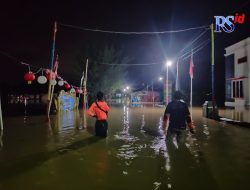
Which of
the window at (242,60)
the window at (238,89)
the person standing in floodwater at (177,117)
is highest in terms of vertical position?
the window at (242,60)

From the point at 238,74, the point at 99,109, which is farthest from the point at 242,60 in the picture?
the point at 99,109

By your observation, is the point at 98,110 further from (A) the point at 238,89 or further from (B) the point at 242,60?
(A) the point at 238,89

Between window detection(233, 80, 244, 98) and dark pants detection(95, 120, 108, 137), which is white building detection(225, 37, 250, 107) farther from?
dark pants detection(95, 120, 108, 137)

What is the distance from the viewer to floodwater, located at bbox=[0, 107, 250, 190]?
6.28m

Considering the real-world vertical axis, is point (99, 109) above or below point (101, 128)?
above

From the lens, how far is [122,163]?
26.3 ft

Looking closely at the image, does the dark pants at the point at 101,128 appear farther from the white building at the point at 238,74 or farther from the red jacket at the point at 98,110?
the white building at the point at 238,74

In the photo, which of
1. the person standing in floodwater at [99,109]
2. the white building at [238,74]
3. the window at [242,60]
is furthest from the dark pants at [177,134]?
the window at [242,60]

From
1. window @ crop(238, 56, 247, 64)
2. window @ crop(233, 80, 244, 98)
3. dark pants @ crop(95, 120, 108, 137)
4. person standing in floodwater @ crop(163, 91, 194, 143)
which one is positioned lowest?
dark pants @ crop(95, 120, 108, 137)

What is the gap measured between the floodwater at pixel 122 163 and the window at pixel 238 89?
19.1 metres

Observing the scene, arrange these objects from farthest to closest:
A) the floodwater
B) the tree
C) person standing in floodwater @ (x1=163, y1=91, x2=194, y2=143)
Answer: the tree
person standing in floodwater @ (x1=163, y1=91, x2=194, y2=143)
the floodwater

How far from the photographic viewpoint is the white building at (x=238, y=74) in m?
29.3

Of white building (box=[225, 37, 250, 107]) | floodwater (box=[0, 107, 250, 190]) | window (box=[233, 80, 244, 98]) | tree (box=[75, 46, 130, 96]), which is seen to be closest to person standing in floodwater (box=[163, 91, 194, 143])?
floodwater (box=[0, 107, 250, 190])

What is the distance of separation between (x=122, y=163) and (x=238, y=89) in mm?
25685
